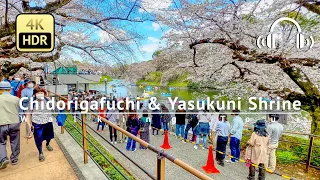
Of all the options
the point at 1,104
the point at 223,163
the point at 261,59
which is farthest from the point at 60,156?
the point at 261,59

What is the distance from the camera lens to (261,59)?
6.35 meters

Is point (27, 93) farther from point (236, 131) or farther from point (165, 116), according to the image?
point (165, 116)

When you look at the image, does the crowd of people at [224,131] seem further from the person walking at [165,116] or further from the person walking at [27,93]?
the person walking at [27,93]

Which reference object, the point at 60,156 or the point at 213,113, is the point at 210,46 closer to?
the point at 213,113

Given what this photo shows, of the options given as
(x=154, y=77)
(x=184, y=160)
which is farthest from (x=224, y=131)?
(x=154, y=77)

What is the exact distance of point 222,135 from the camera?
5.61 meters

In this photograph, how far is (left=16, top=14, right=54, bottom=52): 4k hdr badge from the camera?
383 cm

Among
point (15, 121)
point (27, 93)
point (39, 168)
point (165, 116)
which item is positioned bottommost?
point (39, 168)

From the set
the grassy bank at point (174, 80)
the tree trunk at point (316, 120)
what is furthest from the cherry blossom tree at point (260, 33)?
the grassy bank at point (174, 80)

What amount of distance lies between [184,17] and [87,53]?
13.9ft

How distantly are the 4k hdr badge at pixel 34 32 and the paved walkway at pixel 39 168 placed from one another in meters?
2.08

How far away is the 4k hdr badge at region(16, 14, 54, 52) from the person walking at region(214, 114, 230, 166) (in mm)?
4599

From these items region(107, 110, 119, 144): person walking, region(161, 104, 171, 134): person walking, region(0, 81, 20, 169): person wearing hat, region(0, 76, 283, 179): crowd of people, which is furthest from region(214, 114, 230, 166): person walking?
region(0, 81, 20, 169): person wearing hat

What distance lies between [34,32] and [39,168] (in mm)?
2532
